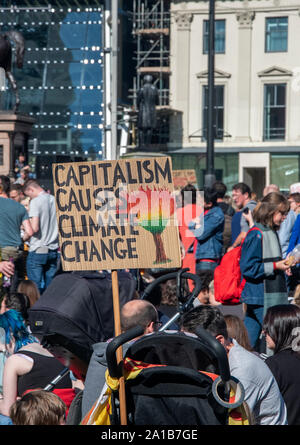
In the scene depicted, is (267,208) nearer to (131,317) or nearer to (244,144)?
(131,317)

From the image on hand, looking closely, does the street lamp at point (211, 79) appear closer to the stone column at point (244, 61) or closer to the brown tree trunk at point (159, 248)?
the brown tree trunk at point (159, 248)

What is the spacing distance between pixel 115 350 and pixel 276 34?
34.8 metres

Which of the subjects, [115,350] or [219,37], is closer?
[115,350]

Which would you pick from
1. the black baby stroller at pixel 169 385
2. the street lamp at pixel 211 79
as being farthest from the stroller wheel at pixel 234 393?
the street lamp at pixel 211 79

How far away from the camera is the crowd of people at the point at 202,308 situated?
390 cm

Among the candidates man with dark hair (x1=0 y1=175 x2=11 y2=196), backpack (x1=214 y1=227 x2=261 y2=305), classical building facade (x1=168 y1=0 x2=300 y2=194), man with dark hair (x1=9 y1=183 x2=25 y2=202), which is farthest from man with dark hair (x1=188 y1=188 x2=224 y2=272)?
classical building facade (x1=168 y1=0 x2=300 y2=194)

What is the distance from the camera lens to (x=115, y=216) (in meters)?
4.22

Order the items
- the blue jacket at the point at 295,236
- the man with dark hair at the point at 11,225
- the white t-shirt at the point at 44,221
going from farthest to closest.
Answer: the white t-shirt at the point at 44,221 → the man with dark hair at the point at 11,225 → the blue jacket at the point at 295,236

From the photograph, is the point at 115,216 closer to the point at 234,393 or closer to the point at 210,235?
the point at 234,393

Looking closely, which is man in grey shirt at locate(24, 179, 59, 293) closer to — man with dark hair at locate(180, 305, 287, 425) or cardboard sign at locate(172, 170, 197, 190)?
cardboard sign at locate(172, 170, 197, 190)

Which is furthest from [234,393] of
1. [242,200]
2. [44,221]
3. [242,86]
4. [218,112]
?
[242,86]

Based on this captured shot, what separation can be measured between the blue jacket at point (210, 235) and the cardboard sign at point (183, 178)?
204 inches

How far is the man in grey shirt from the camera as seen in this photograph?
30.8ft

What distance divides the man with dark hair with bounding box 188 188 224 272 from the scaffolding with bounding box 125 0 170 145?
93.6 ft
